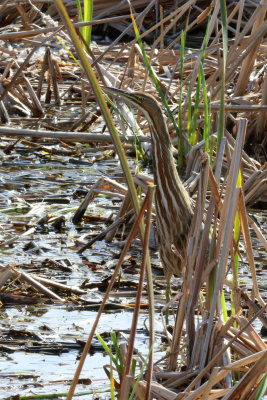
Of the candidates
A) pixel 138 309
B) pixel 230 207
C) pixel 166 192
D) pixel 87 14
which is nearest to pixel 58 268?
pixel 166 192

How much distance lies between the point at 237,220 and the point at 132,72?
3440mm

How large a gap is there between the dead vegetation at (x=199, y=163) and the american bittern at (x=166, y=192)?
→ 0.12 meters

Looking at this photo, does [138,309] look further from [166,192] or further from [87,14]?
[87,14]

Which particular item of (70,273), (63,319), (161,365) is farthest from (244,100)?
(161,365)

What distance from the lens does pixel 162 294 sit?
2949 millimetres

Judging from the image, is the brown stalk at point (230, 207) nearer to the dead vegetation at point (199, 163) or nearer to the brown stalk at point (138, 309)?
the dead vegetation at point (199, 163)

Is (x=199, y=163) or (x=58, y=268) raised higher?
(x=199, y=163)

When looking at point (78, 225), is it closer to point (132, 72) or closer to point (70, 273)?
point (70, 273)

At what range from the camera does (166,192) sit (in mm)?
2775

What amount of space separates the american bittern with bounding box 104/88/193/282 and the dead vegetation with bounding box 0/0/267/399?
0.40 feet

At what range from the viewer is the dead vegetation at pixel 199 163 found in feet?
5.84

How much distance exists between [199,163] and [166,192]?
217 millimetres

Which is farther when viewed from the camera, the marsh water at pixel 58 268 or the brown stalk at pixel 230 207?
the marsh water at pixel 58 268

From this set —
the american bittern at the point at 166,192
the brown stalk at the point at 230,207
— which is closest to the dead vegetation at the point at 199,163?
→ the brown stalk at the point at 230,207
